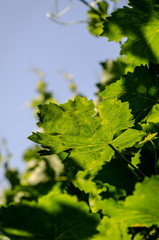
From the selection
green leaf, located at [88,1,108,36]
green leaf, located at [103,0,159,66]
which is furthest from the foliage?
green leaf, located at [88,1,108,36]

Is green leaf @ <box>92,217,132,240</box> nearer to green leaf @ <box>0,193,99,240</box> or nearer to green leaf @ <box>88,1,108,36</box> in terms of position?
green leaf @ <box>0,193,99,240</box>

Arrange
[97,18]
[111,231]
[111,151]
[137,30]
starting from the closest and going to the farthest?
[111,231], [111,151], [137,30], [97,18]

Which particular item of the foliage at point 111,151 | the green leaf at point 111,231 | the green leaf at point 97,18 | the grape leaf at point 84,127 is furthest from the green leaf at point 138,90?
the green leaf at point 97,18

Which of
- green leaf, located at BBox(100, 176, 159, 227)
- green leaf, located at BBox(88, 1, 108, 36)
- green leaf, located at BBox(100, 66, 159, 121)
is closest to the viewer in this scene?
green leaf, located at BBox(100, 176, 159, 227)

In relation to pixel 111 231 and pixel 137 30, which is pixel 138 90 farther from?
pixel 111 231

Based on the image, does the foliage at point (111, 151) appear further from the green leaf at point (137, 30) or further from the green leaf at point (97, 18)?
the green leaf at point (97, 18)

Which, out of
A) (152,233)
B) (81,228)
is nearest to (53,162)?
(152,233)

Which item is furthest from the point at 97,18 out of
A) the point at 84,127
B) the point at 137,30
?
the point at 84,127

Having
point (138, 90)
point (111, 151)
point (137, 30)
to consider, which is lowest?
point (111, 151)
